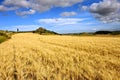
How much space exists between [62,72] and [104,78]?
7.05 ft

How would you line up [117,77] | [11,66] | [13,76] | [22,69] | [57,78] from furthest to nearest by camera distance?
[11,66], [22,69], [13,76], [57,78], [117,77]

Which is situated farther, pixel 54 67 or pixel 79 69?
pixel 54 67

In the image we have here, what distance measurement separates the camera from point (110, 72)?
8.99 m

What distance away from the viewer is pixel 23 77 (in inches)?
368

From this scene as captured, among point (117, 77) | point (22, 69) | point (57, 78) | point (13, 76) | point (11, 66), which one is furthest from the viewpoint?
point (11, 66)

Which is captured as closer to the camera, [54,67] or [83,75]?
[83,75]

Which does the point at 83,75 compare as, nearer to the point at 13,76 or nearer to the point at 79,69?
the point at 79,69

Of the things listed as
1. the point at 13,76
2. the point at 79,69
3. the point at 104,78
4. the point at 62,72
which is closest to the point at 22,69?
the point at 13,76

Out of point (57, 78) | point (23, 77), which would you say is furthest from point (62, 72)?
point (23, 77)

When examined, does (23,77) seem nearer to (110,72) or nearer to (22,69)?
(22,69)

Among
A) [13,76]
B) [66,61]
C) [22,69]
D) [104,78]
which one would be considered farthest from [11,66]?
[104,78]

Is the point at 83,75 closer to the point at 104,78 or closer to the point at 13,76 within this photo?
the point at 104,78

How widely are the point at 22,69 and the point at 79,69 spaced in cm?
306

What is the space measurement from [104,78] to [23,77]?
3666mm
